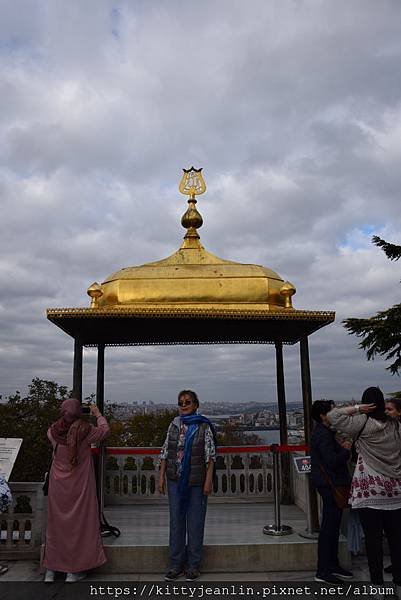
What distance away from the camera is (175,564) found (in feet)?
15.8

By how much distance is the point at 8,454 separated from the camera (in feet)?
17.7

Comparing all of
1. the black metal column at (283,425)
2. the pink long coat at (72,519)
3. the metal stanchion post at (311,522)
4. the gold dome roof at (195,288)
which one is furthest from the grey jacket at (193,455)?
the black metal column at (283,425)

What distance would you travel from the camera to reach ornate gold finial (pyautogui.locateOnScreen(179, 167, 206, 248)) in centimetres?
866

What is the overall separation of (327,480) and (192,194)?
5711 millimetres

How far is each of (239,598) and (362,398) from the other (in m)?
2.07

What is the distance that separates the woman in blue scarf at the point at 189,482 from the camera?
15.6ft

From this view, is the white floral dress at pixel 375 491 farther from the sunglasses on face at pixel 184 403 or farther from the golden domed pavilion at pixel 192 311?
the golden domed pavilion at pixel 192 311

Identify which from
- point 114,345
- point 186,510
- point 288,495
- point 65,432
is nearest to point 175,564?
point 186,510

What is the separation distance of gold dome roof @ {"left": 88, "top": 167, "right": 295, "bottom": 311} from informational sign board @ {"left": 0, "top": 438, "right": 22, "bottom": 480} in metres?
2.08

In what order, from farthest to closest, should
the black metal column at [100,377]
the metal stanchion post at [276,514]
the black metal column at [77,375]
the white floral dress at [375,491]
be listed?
the black metal column at [100,377] < the black metal column at [77,375] < the metal stanchion post at [276,514] < the white floral dress at [375,491]

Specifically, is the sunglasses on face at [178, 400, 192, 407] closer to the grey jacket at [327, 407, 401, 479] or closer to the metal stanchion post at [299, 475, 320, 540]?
the grey jacket at [327, 407, 401, 479]

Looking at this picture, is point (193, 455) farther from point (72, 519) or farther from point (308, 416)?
point (308, 416)

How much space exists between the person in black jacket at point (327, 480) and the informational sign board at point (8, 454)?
3.24 m

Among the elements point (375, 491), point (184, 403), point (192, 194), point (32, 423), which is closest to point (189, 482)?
point (184, 403)
